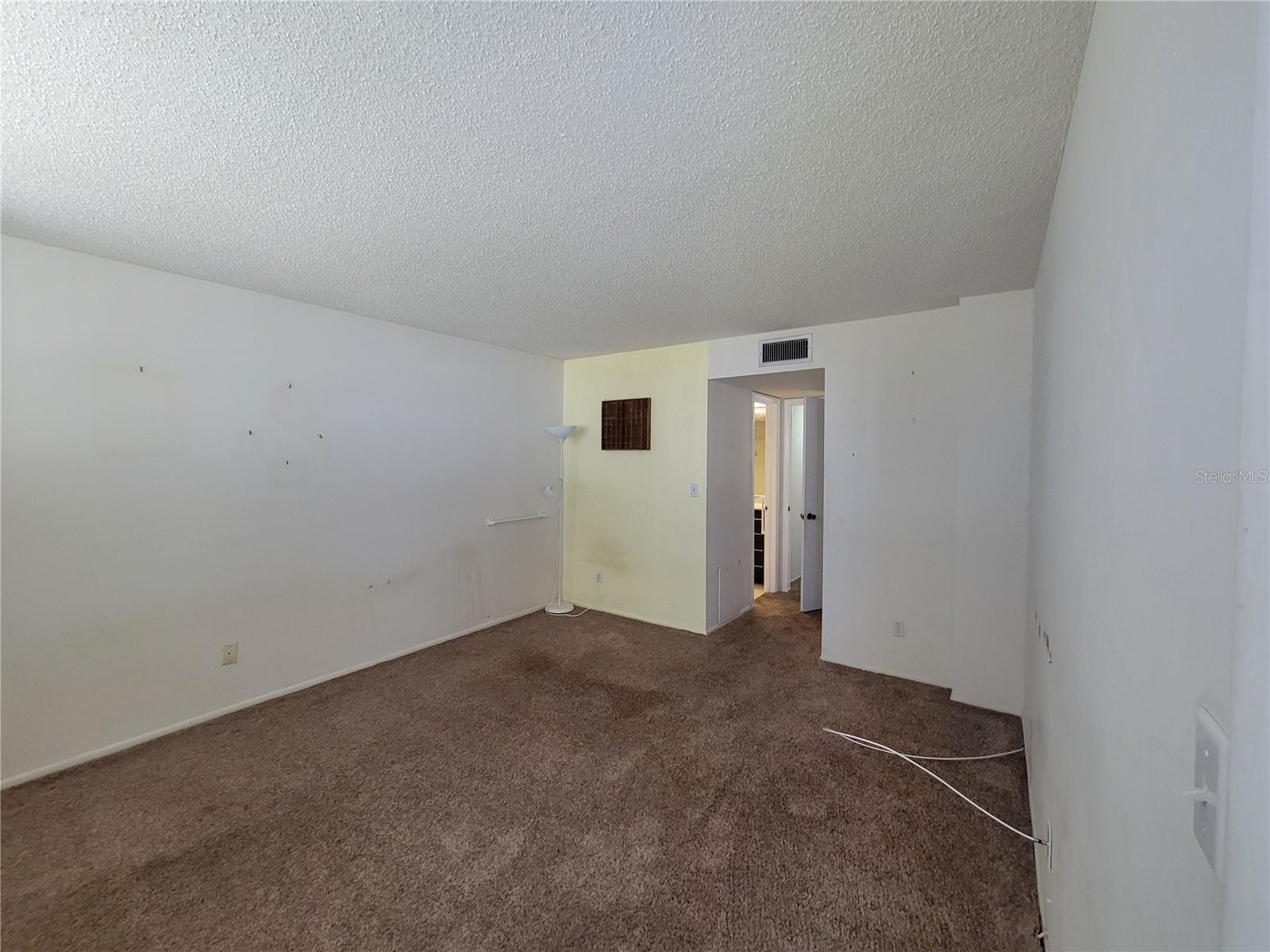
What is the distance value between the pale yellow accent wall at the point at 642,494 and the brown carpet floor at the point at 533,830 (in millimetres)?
1265

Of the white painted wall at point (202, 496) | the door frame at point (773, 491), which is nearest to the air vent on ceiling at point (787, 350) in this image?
the door frame at point (773, 491)

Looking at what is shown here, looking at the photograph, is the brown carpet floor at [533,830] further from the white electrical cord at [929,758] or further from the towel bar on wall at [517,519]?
the towel bar on wall at [517,519]

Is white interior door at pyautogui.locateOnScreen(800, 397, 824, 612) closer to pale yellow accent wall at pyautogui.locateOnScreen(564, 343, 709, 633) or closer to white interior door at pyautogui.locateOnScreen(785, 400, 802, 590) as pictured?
white interior door at pyautogui.locateOnScreen(785, 400, 802, 590)

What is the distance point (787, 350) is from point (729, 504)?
1.37 m

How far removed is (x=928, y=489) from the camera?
10.2 feet

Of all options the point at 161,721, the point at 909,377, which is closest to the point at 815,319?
the point at 909,377

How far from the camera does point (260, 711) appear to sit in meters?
2.73

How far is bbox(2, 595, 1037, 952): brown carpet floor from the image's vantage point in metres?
1.49

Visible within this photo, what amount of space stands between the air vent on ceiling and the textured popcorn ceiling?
94cm

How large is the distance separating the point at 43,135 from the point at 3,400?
1.34 metres

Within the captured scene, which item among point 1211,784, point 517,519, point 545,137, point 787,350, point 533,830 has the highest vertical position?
point 545,137

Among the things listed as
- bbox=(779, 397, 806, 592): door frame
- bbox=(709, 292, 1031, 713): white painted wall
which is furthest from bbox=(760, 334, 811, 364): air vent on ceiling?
bbox=(779, 397, 806, 592): door frame

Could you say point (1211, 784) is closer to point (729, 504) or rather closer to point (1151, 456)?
point (1151, 456)

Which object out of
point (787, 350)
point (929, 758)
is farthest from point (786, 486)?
point (929, 758)
